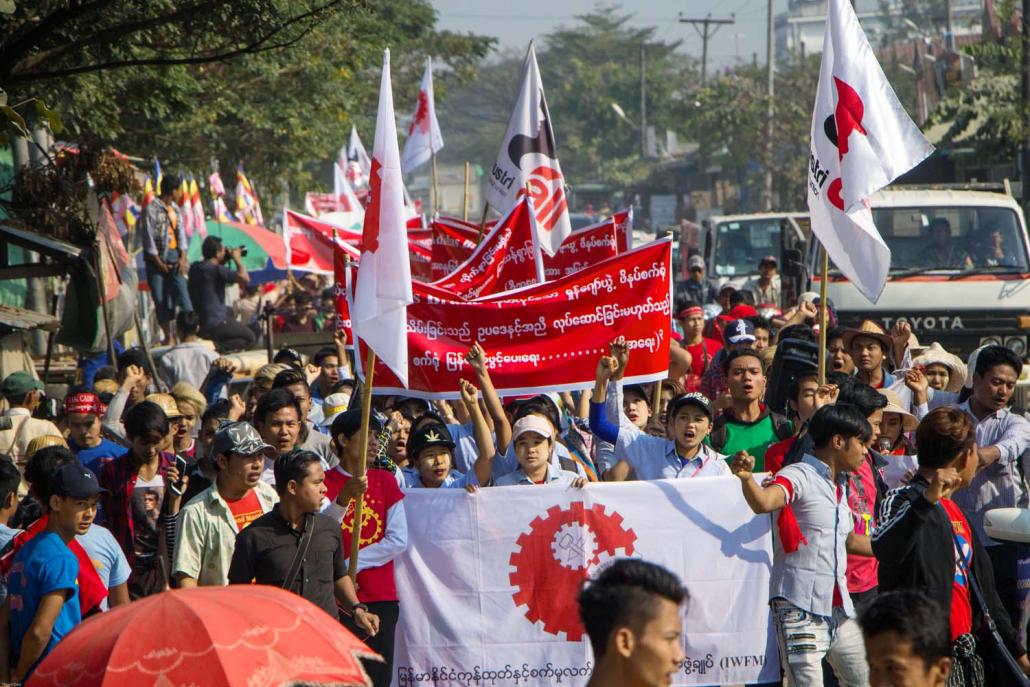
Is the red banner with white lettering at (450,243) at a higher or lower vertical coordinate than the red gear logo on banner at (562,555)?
higher

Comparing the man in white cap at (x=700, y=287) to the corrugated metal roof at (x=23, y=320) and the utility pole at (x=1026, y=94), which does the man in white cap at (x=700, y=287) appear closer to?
the utility pole at (x=1026, y=94)

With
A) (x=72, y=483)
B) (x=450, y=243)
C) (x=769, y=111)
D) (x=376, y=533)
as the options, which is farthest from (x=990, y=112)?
(x=769, y=111)

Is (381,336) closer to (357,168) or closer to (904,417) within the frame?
(904,417)

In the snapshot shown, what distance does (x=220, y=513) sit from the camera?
628 cm

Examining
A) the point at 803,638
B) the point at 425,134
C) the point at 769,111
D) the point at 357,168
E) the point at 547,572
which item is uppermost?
the point at 769,111

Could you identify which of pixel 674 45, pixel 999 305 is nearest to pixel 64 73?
pixel 999 305

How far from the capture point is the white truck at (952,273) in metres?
14.7

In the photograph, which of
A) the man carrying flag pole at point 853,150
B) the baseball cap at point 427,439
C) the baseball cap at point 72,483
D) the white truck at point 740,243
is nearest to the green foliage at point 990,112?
the white truck at point 740,243

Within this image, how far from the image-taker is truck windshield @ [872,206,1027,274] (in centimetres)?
1512

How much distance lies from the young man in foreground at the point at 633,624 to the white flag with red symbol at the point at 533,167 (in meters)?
7.48

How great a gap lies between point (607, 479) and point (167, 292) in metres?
11.3

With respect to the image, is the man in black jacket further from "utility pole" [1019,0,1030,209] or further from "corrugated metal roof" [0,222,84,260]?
"utility pole" [1019,0,1030,209]

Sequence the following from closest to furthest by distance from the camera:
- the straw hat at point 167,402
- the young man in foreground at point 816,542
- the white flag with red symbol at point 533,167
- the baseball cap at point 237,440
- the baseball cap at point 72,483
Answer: the baseball cap at point 72,483 < the young man in foreground at point 816,542 < the baseball cap at point 237,440 < the straw hat at point 167,402 < the white flag with red symbol at point 533,167

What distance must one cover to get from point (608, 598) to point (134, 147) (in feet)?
55.9
